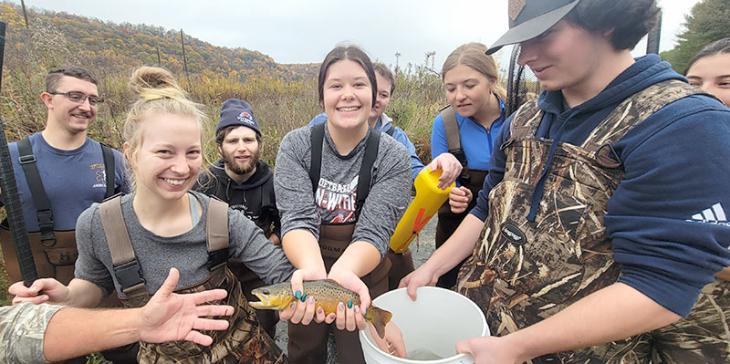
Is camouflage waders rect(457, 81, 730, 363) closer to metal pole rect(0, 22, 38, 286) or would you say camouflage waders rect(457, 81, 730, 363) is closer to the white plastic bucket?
the white plastic bucket

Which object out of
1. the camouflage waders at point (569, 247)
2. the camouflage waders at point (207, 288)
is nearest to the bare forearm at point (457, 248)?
the camouflage waders at point (569, 247)

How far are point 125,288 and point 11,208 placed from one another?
2.87 feet

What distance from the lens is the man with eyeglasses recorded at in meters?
3.18

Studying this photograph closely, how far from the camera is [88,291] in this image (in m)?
2.14

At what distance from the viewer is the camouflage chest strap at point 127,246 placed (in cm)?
202

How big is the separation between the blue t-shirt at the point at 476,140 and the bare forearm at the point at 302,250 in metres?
1.82

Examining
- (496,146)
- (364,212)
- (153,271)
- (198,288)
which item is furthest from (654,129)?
Answer: (153,271)

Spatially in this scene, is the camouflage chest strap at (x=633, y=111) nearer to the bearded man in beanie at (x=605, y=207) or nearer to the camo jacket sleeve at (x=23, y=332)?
the bearded man in beanie at (x=605, y=207)

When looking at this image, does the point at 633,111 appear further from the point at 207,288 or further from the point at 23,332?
the point at 23,332

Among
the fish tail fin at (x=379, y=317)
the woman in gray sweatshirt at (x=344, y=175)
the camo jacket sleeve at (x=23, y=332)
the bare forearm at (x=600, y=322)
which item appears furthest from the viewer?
A: the woman in gray sweatshirt at (x=344, y=175)

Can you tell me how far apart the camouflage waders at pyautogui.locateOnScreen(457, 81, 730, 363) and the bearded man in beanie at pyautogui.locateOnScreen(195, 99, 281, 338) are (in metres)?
2.13

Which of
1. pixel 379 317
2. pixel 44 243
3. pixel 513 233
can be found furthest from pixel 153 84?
pixel 513 233

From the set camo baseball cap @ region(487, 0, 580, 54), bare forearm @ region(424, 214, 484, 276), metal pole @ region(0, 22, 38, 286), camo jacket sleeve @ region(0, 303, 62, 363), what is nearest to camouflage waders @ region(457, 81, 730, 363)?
bare forearm @ region(424, 214, 484, 276)

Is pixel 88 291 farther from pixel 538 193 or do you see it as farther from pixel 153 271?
pixel 538 193
